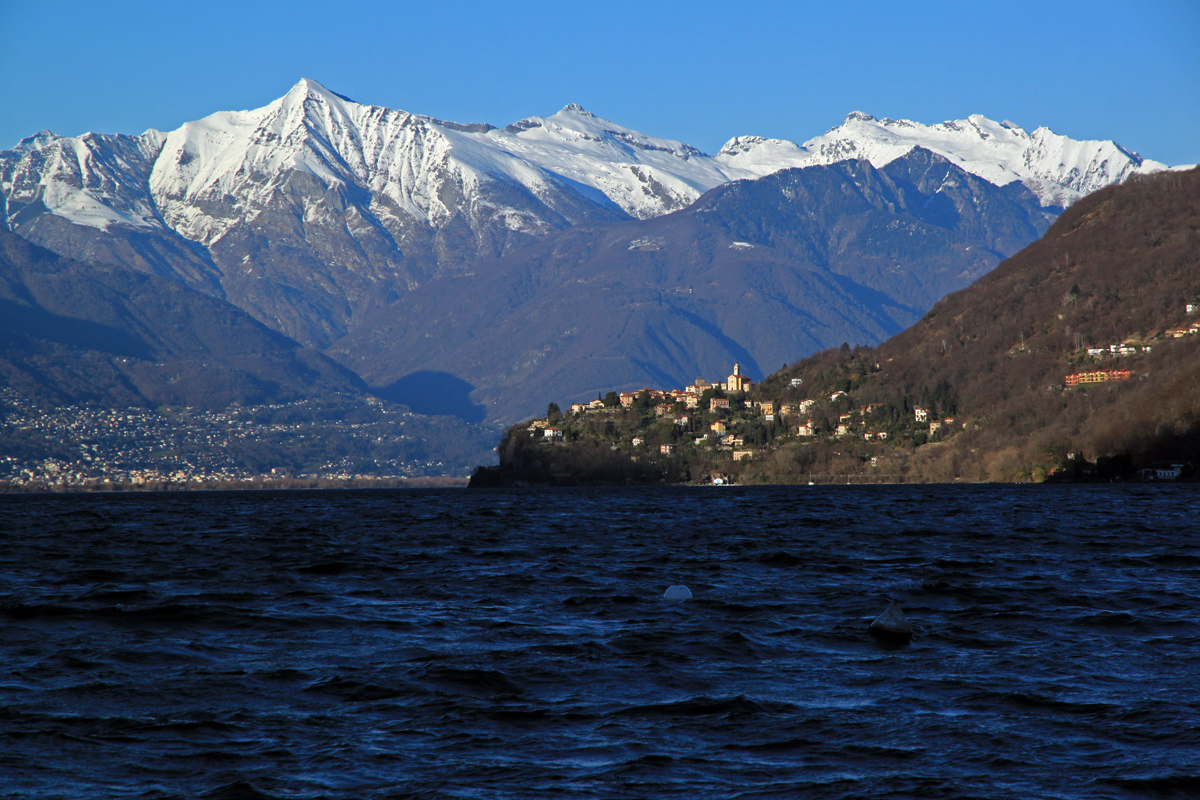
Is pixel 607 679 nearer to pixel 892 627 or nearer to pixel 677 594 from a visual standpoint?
pixel 892 627

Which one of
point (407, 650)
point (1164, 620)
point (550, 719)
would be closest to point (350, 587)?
point (407, 650)

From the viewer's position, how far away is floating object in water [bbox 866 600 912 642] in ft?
109

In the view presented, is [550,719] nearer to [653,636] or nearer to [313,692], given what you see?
[313,692]

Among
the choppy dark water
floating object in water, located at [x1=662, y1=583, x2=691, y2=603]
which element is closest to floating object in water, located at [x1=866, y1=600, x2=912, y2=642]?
the choppy dark water

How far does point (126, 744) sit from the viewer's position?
23453mm

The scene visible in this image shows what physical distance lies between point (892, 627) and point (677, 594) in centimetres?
1130

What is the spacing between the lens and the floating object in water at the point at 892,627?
3338 cm

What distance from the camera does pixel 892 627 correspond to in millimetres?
33375

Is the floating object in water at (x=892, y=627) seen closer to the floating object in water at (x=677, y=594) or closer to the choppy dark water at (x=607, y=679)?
the choppy dark water at (x=607, y=679)

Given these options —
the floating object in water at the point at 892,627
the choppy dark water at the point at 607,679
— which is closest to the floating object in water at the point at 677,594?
the choppy dark water at the point at 607,679

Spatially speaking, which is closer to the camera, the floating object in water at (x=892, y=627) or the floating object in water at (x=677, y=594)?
the floating object in water at (x=892, y=627)

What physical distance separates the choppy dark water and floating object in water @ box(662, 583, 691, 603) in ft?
2.12

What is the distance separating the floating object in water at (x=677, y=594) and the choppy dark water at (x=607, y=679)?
0.65 metres

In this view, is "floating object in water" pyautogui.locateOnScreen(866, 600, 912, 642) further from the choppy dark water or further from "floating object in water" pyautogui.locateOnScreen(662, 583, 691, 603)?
"floating object in water" pyautogui.locateOnScreen(662, 583, 691, 603)
